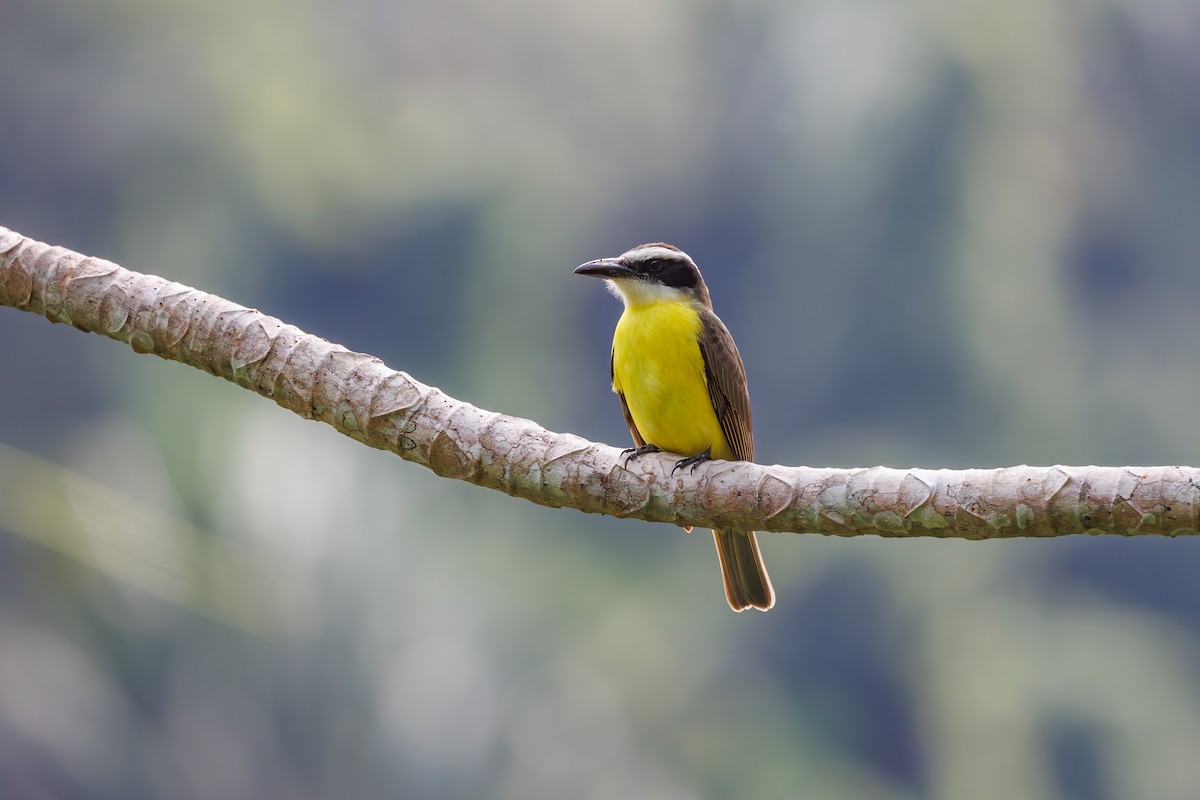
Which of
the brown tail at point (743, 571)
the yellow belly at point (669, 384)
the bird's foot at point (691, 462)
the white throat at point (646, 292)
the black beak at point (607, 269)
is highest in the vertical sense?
the black beak at point (607, 269)

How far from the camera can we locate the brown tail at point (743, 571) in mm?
4793

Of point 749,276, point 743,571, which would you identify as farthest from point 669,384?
point 749,276

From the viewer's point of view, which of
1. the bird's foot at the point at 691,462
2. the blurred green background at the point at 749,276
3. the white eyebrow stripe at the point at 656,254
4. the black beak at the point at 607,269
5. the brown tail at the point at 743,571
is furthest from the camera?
the blurred green background at the point at 749,276

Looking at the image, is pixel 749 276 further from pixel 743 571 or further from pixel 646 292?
pixel 743 571

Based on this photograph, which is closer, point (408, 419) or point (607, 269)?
point (408, 419)

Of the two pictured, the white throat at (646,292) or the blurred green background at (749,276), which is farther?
the blurred green background at (749,276)

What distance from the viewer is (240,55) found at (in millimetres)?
25281

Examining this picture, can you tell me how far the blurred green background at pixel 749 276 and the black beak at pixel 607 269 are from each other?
10923mm

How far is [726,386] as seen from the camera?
4.73 meters

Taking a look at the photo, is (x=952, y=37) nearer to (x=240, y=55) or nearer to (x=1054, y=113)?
(x=1054, y=113)

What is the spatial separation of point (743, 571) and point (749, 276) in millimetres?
20987

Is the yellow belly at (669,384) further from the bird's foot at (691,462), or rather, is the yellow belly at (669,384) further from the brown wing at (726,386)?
the bird's foot at (691,462)

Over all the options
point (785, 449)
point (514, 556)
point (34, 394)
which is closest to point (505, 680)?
point (514, 556)

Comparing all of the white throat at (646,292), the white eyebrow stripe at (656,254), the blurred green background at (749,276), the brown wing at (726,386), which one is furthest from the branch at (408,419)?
the blurred green background at (749,276)
